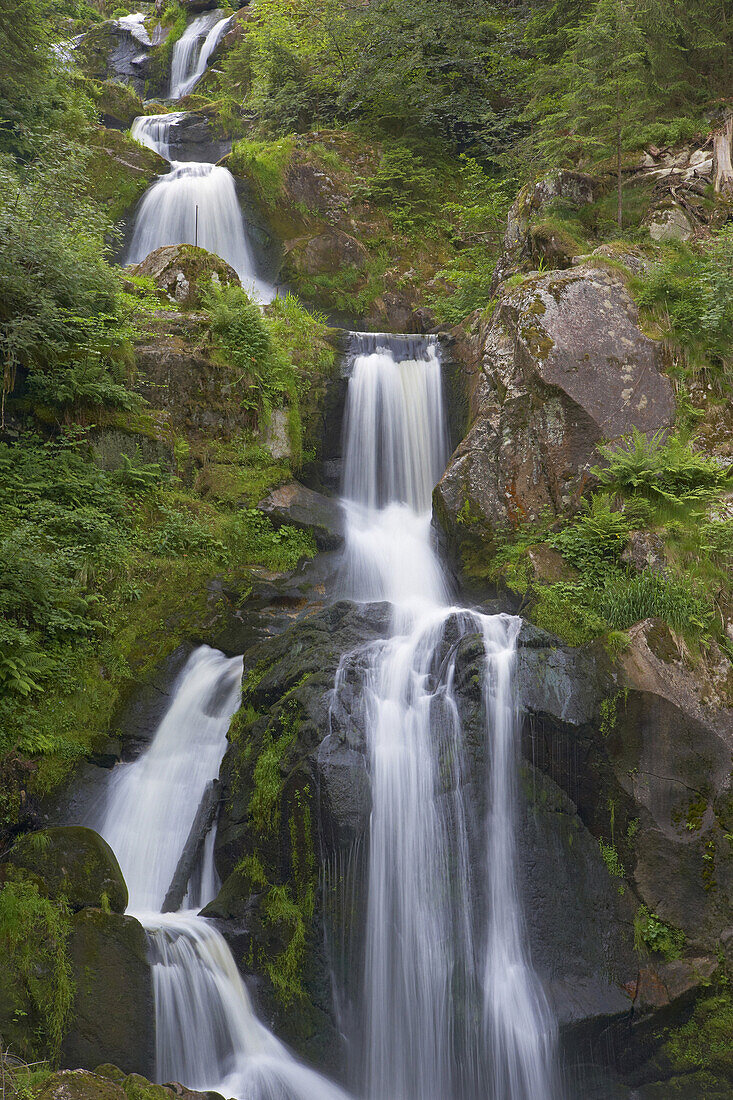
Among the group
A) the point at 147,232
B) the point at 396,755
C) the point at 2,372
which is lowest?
the point at 396,755

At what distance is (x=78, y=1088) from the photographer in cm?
406

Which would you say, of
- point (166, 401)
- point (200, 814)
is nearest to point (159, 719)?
point (200, 814)

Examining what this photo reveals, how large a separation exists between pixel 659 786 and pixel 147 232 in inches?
599

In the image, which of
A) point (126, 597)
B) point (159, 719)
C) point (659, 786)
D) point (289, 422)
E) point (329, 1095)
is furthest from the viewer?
point (289, 422)

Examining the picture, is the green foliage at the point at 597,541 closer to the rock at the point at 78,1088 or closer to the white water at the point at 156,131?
the rock at the point at 78,1088

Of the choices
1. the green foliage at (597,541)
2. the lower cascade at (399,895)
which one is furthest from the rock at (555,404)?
the lower cascade at (399,895)

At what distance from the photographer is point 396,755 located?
650cm

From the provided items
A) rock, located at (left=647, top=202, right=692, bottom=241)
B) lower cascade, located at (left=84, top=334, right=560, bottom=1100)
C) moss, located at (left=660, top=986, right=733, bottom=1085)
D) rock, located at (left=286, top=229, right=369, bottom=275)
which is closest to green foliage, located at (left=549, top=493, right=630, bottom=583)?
lower cascade, located at (left=84, top=334, right=560, bottom=1100)

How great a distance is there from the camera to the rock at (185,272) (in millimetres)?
11766

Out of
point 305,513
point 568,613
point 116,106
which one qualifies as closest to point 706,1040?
point 568,613

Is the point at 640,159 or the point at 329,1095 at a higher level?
the point at 640,159

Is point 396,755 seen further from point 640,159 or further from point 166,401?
point 640,159

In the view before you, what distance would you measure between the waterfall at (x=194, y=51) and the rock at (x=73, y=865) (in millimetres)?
26573

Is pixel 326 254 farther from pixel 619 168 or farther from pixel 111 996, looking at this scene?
pixel 111 996
